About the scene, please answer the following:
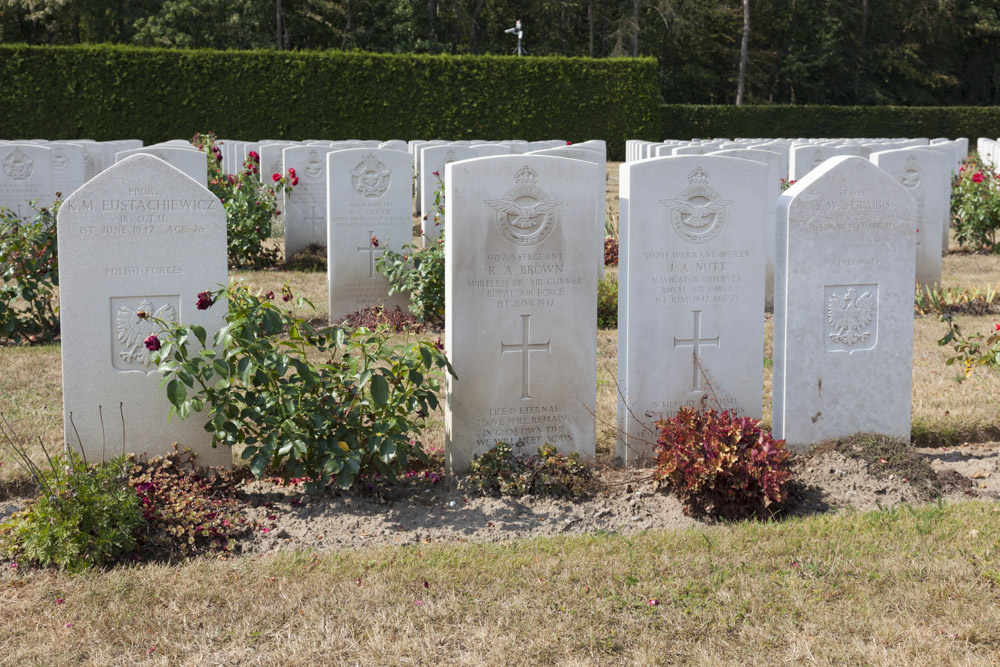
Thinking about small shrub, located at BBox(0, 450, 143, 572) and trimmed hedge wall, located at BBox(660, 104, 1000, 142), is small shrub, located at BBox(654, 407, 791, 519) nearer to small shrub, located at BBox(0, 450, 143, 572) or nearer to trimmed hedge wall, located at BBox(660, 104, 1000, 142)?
small shrub, located at BBox(0, 450, 143, 572)

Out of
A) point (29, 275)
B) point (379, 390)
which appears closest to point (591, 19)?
point (29, 275)

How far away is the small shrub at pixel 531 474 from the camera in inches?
172

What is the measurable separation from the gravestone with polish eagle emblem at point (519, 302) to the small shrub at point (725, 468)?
1.98ft

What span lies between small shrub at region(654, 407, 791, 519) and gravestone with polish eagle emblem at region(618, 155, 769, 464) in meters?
0.42

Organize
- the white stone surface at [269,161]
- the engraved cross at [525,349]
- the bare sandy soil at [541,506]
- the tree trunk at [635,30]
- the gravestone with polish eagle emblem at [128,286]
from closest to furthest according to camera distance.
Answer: the bare sandy soil at [541,506], the gravestone with polish eagle emblem at [128,286], the engraved cross at [525,349], the white stone surface at [269,161], the tree trunk at [635,30]

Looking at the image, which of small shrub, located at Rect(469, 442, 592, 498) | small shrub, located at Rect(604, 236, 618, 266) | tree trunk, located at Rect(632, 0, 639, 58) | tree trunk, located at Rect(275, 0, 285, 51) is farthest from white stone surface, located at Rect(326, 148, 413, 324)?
tree trunk, located at Rect(632, 0, 639, 58)

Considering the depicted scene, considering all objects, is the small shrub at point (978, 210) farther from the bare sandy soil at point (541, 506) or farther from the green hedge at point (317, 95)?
the green hedge at point (317, 95)

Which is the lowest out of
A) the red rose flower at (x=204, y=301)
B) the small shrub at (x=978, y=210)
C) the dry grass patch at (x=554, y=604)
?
the dry grass patch at (x=554, y=604)

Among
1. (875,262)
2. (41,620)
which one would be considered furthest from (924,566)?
(41,620)

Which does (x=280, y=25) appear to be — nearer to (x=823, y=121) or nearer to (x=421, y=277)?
(x=823, y=121)

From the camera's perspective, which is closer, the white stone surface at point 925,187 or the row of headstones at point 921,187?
the row of headstones at point 921,187

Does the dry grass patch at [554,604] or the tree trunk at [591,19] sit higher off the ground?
the tree trunk at [591,19]

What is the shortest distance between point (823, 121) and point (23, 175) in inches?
1053

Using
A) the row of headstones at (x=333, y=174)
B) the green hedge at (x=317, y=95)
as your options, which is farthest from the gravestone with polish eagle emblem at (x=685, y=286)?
the green hedge at (x=317, y=95)
